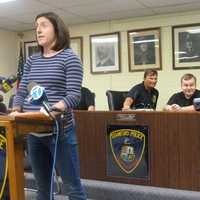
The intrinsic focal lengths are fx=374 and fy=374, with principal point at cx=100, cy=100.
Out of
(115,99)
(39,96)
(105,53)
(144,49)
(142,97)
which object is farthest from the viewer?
(105,53)

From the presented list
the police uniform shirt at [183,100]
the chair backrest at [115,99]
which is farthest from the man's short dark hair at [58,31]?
the chair backrest at [115,99]

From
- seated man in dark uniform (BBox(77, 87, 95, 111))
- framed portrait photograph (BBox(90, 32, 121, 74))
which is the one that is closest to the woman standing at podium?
seated man in dark uniform (BBox(77, 87, 95, 111))

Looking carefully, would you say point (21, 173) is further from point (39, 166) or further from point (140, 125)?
point (140, 125)

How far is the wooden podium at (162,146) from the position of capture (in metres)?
2.45

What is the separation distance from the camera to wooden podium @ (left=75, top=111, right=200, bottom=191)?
8.03ft

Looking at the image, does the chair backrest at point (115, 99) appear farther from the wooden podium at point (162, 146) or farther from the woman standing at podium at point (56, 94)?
the woman standing at podium at point (56, 94)

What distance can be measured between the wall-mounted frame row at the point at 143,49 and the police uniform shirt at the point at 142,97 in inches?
56.2

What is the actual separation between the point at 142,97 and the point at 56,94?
7.62 feet

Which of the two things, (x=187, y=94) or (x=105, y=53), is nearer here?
(x=187, y=94)

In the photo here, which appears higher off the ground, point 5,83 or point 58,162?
point 5,83

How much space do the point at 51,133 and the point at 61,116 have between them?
86 mm

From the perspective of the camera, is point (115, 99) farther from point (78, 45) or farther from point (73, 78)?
point (73, 78)

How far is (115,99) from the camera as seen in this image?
13.3 feet

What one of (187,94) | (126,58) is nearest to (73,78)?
(187,94)
